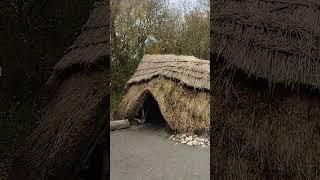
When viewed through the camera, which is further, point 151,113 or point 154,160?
point 151,113

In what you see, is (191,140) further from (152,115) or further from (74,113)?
(74,113)

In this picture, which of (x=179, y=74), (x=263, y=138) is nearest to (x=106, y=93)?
(x=179, y=74)

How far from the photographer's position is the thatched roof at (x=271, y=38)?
8.21ft

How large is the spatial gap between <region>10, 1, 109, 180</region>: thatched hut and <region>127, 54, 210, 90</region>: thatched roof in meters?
0.21

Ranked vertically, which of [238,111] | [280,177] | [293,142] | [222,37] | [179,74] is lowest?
[280,177]

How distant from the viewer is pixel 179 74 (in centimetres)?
258

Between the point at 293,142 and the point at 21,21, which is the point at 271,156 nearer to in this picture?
the point at 293,142

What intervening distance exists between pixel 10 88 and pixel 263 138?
1.51 m

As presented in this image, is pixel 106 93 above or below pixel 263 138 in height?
above

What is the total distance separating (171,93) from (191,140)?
29 cm

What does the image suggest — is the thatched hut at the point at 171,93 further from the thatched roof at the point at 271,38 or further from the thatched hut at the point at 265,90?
the thatched roof at the point at 271,38

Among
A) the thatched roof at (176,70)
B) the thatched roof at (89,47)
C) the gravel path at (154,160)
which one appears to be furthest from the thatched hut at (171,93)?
the thatched roof at (89,47)

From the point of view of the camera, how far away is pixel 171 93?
8.48ft

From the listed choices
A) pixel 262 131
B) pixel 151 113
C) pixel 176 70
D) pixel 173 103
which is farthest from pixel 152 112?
pixel 262 131
